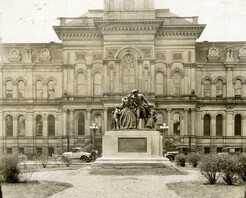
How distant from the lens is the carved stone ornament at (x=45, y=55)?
174 feet

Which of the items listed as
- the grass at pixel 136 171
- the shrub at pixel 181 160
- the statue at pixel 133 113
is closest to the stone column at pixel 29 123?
the shrub at pixel 181 160

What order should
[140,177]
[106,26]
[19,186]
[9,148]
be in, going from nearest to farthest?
1. [19,186]
2. [140,177]
3. [106,26]
4. [9,148]

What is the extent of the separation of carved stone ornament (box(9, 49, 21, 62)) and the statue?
34366 mm

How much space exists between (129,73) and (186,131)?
9114mm

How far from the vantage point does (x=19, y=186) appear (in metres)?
14.3

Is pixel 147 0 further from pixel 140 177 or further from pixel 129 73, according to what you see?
pixel 140 177

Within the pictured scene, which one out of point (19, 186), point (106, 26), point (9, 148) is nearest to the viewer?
point (19, 186)

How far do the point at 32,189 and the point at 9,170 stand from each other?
1.89 meters

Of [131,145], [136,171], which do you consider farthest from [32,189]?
[131,145]

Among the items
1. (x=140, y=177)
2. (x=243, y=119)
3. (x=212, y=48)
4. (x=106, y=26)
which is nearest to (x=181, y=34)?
(x=212, y=48)

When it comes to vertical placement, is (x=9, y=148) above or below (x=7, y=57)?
below

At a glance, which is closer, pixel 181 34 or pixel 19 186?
pixel 19 186

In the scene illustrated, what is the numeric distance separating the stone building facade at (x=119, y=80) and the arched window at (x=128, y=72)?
0.36 feet

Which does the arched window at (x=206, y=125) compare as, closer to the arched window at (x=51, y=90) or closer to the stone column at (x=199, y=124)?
the stone column at (x=199, y=124)
